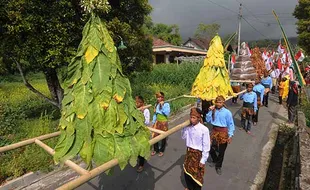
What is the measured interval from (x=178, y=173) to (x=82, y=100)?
3605 mm

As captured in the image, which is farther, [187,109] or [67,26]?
[187,109]

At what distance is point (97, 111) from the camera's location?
8.04 ft

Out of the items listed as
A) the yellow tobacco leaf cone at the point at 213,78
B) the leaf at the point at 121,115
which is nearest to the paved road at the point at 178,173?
the yellow tobacco leaf cone at the point at 213,78

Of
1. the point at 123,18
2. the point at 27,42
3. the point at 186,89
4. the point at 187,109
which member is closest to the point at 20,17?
the point at 27,42

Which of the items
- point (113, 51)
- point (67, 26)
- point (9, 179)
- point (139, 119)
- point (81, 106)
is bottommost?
point (9, 179)

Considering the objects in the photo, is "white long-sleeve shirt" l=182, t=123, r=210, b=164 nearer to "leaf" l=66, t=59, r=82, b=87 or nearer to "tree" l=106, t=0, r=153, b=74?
"leaf" l=66, t=59, r=82, b=87

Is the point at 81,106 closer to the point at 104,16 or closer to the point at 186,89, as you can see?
the point at 104,16

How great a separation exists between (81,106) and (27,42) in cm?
406

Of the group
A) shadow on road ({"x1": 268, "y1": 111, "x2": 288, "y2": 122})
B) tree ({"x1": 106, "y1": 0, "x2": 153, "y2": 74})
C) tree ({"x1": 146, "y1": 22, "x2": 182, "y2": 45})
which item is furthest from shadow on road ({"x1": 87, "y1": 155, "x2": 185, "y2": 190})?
tree ({"x1": 146, "y1": 22, "x2": 182, "y2": 45})

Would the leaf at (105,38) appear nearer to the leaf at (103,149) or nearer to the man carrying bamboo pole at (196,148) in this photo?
the leaf at (103,149)

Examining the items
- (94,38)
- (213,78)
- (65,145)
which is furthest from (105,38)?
(213,78)

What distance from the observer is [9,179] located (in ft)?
15.1

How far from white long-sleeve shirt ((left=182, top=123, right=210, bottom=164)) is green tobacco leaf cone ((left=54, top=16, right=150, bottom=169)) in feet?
4.73

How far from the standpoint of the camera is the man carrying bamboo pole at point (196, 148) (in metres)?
3.92
